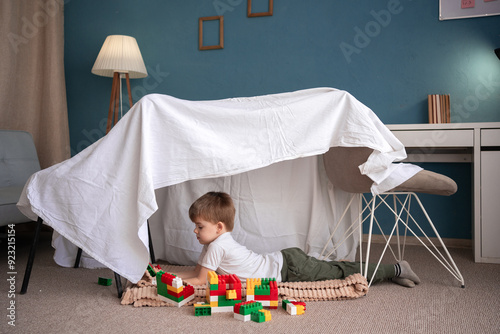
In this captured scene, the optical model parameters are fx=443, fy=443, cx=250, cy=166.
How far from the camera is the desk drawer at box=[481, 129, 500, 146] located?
2400mm

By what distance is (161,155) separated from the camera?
166cm

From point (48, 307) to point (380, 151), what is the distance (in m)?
1.37

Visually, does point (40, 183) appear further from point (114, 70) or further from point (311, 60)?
point (311, 60)

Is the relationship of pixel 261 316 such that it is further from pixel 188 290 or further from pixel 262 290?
pixel 188 290

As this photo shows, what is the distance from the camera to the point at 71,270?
2.11 m

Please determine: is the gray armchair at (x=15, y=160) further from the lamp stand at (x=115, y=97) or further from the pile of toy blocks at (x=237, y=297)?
the pile of toy blocks at (x=237, y=297)

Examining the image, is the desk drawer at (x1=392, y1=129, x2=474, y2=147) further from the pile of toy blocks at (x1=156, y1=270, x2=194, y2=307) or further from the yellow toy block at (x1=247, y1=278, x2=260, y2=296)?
the pile of toy blocks at (x1=156, y1=270, x2=194, y2=307)

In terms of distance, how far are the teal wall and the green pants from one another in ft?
4.05

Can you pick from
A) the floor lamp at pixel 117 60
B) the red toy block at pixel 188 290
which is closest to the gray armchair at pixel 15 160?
the floor lamp at pixel 117 60

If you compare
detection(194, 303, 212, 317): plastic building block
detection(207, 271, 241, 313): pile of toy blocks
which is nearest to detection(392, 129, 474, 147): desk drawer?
detection(207, 271, 241, 313): pile of toy blocks

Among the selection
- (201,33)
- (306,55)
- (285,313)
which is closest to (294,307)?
(285,313)

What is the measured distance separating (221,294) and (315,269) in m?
0.48

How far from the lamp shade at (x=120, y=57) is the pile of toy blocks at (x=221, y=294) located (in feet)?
6.68

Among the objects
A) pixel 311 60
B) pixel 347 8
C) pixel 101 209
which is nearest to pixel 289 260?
pixel 101 209
